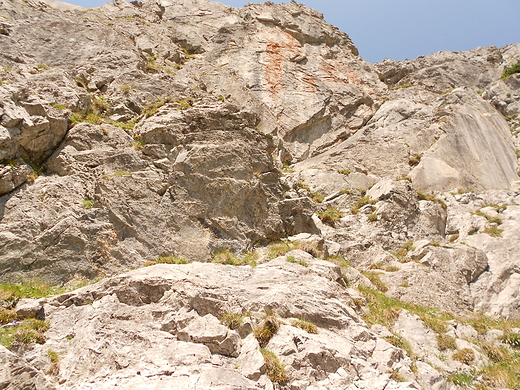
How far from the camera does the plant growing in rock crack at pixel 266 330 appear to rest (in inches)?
356

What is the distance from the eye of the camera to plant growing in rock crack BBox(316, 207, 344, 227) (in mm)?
19828

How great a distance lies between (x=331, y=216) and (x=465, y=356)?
32.0ft

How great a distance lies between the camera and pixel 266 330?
919 cm

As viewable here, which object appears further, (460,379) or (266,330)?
(460,379)

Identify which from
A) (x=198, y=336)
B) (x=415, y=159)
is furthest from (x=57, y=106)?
(x=415, y=159)

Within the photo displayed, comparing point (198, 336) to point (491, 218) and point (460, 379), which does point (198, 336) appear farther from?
point (491, 218)

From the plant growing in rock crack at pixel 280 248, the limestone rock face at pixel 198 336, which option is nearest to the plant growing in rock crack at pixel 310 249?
the plant growing in rock crack at pixel 280 248

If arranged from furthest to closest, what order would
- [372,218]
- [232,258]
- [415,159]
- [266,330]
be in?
[415,159]
[372,218]
[232,258]
[266,330]

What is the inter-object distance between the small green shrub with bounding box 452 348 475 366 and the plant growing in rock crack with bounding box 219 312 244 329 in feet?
20.8

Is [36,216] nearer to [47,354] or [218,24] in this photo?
[47,354]

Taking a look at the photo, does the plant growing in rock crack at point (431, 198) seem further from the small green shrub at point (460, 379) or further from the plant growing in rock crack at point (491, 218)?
the small green shrub at point (460, 379)

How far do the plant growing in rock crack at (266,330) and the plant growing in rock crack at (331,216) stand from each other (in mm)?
10719

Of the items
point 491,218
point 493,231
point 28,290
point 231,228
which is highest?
point 491,218

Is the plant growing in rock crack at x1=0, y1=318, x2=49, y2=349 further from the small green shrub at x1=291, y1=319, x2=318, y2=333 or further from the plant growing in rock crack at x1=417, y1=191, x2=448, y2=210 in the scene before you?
the plant growing in rock crack at x1=417, y1=191, x2=448, y2=210
